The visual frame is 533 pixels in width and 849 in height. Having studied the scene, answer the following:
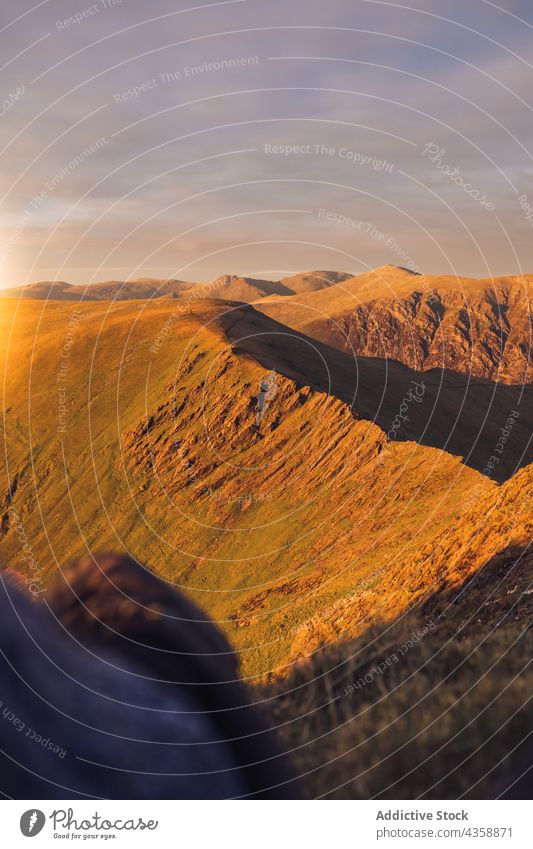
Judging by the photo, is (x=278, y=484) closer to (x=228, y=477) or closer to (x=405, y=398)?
(x=228, y=477)

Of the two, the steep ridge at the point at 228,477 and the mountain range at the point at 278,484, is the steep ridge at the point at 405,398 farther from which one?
the steep ridge at the point at 228,477

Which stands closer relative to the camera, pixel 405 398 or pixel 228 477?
pixel 228 477

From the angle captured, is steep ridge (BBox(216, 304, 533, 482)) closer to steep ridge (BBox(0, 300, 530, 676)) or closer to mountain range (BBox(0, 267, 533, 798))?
mountain range (BBox(0, 267, 533, 798))

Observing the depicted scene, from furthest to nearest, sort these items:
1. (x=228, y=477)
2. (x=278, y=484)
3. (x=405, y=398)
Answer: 1. (x=405, y=398)
2. (x=228, y=477)
3. (x=278, y=484)

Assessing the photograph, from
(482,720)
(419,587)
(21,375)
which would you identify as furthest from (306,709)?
(21,375)

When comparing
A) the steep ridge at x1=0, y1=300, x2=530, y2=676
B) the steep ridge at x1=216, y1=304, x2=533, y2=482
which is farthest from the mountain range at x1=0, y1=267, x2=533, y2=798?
the steep ridge at x1=216, y1=304, x2=533, y2=482

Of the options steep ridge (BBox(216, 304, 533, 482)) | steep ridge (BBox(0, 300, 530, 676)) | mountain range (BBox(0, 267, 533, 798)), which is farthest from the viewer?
steep ridge (BBox(216, 304, 533, 482))

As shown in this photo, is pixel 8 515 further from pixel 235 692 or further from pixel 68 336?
pixel 235 692

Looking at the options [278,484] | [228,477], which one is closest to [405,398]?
[278,484]

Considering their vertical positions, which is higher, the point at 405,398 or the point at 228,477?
the point at 405,398
